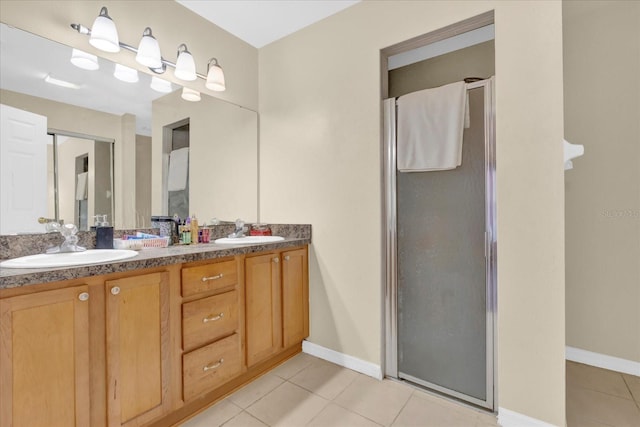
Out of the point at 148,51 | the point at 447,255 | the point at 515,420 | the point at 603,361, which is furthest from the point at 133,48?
the point at 603,361

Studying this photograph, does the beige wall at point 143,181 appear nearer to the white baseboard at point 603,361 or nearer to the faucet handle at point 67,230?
the faucet handle at point 67,230

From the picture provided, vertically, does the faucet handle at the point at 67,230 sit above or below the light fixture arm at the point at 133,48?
below

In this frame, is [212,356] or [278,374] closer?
[212,356]

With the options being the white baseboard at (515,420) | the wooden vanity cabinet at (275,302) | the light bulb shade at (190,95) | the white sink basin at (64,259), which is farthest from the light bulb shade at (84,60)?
the white baseboard at (515,420)

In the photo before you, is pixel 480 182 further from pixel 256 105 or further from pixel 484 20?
pixel 256 105

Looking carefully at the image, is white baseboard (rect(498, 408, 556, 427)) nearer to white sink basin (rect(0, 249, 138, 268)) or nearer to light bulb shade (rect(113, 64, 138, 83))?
white sink basin (rect(0, 249, 138, 268))

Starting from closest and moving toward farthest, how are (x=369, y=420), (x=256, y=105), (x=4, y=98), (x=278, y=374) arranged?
(x=4, y=98), (x=369, y=420), (x=278, y=374), (x=256, y=105)

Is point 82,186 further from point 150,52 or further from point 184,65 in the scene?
point 184,65

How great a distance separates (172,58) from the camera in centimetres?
211

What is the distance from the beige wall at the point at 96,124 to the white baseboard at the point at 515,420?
2.39 meters

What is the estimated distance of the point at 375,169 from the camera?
2020 mm

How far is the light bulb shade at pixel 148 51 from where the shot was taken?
6.05 ft

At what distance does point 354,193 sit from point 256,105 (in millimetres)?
1246

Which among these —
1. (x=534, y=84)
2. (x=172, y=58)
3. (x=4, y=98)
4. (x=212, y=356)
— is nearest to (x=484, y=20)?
(x=534, y=84)
